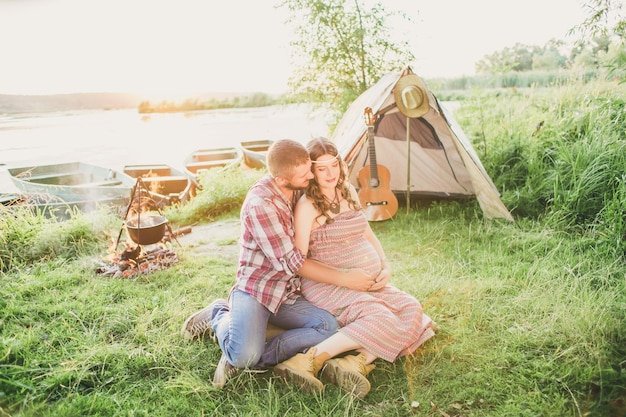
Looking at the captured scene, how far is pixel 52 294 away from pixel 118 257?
2.31ft

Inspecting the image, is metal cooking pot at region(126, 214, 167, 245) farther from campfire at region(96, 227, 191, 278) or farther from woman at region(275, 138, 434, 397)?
woman at region(275, 138, 434, 397)

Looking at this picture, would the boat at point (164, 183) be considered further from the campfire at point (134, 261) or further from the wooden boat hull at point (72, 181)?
the campfire at point (134, 261)

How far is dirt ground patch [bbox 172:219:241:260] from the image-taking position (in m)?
4.49

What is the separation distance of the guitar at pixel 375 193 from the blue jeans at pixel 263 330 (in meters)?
2.65

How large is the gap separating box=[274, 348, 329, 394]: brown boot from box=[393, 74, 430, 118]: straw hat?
323 centimetres

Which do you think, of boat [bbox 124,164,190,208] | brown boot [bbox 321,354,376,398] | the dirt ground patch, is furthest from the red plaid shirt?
boat [bbox 124,164,190,208]

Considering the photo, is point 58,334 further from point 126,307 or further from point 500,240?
point 500,240

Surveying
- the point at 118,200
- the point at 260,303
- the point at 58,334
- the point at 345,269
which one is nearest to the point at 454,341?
the point at 345,269

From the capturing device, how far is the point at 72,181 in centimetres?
823

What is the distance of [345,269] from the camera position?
2490mm

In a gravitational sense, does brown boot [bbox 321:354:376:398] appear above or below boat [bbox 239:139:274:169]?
below

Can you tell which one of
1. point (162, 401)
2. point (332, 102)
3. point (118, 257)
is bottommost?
point (162, 401)

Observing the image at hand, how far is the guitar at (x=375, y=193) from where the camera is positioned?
4934 millimetres

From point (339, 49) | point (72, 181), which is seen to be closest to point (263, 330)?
point (339, 49)
